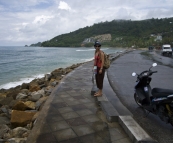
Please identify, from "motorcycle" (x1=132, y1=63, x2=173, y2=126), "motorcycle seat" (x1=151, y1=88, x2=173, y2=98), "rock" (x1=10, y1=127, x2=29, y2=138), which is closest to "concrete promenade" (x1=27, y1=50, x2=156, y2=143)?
"rock" (x1=10, y1=127, x2=29, y2=138)

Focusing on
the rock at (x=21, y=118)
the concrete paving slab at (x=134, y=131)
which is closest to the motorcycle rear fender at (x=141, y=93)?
the concrete paving slab at (x=134, y=131)

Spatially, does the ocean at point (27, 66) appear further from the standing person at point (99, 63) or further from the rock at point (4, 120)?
the standing person at point (99, 63)

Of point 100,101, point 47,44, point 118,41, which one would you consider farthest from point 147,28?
point 100,101

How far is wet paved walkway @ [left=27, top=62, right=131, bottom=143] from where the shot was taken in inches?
127

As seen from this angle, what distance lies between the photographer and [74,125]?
3725mm

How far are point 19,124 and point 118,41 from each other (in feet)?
428

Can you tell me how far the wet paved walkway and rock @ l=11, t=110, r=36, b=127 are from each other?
0.42 meters

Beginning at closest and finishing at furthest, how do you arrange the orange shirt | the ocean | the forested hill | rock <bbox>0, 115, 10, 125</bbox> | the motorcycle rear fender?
the motorcycle rear fender, rock <bbox>0, 115, 10, 125</bbox>, the orange shirt, the ocean, the forested hill

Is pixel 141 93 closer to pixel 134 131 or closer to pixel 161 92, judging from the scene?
pixel 161 92

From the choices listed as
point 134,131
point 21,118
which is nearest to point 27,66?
point 21,118

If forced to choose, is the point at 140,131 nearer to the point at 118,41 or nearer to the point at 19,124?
the point at 19,124

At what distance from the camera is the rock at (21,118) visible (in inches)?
171

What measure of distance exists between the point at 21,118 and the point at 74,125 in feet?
5.02

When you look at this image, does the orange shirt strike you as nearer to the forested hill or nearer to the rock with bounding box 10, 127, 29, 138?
the rock with bounding box 10, 127, 29, 138
